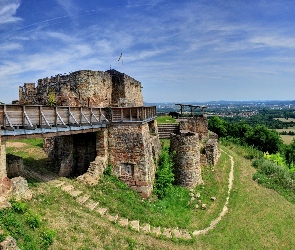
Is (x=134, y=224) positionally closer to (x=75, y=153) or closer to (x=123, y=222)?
(x=123, y=222)

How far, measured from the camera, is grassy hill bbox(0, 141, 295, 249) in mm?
10828

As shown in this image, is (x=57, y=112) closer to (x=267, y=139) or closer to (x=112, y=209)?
(x=112, y=209)

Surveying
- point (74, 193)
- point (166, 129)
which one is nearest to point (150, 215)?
point (74, 193)

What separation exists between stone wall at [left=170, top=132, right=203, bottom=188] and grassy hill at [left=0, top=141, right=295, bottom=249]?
886mm

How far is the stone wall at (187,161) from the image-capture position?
65.3ft

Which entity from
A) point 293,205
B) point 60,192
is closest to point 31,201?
point 60,192

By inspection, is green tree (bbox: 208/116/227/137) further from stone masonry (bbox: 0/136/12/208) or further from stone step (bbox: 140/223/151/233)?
stone masonry (bbox: 0/136/12/208)

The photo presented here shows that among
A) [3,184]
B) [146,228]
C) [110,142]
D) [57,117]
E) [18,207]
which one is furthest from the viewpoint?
[110,142]

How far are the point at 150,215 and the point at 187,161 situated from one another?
20.1 ft

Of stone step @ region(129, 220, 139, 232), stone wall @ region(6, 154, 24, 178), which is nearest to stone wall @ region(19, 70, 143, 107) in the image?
stone wall @ region(6, 154, 24, 178)

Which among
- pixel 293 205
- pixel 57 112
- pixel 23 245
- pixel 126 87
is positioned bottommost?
pixel 293 205

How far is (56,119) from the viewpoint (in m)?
14.0

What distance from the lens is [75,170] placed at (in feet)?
60.9

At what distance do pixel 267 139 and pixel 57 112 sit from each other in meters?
40.6
